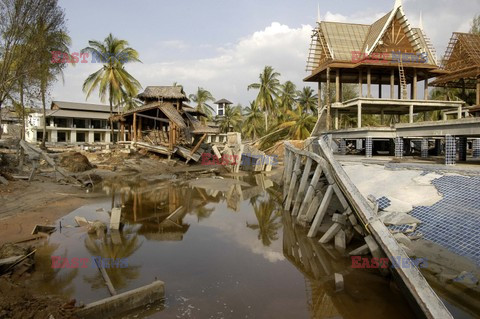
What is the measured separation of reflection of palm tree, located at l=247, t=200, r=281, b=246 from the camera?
35.9 ft

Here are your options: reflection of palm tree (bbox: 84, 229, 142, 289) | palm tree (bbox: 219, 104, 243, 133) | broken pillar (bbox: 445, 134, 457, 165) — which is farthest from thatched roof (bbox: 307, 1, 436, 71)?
palm tree (bbox: 219, 104, 243, 133)

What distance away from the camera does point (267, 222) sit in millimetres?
12984

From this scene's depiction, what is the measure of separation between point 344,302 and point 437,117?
113ft

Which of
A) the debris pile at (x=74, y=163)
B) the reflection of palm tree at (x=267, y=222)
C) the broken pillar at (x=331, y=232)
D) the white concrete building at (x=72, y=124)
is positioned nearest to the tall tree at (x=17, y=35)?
the debris pile at (x=74, y=163)

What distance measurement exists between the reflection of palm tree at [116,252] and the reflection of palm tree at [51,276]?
43cm

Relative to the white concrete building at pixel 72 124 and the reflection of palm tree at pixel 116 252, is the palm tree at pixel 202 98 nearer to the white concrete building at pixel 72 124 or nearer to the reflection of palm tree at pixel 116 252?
the white concrete building at pixel 72 124

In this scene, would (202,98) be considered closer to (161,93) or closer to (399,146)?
(161,93)

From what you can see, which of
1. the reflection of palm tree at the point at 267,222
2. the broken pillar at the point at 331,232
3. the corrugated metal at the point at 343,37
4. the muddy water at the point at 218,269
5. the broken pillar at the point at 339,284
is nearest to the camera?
the muddy water at the point at 218,269

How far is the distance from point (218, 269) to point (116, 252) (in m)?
3.05

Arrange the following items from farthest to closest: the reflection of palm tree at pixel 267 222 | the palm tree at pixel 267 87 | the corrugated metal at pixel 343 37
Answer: the palm tree at pixel 267 87 < the corrugated metal at pixel 343 37 < the reflection of palm tree at pixel 267 222

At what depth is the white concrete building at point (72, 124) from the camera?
4815 centimetres

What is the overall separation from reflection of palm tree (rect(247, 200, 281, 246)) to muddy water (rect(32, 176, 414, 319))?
4cm

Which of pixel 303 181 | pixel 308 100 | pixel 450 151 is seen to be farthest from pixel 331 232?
pixel 308 100

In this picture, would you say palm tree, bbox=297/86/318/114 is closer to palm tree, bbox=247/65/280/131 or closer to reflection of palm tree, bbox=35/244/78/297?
palm tree, bbox=247/65/280/131
